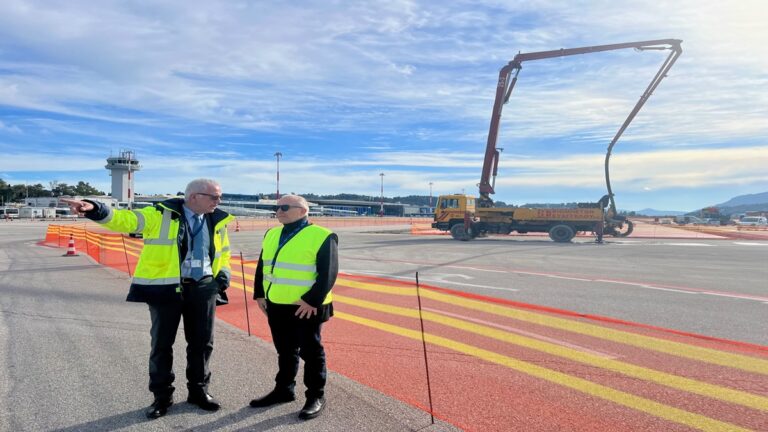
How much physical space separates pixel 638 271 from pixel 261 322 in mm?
10521

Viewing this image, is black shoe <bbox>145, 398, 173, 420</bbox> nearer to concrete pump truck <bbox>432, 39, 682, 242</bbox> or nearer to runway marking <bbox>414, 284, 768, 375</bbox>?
runway marking <bbox>414, 284, 768, 375</bbox>

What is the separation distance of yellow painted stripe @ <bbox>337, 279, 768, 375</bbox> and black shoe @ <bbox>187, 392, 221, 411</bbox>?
4103mm

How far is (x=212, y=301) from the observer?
3.92 metres

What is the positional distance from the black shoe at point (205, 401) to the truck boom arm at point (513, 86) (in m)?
24.8

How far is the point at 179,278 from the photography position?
369cm

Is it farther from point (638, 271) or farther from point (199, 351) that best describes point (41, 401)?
point (638, 271)

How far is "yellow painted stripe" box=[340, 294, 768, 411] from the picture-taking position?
4066 mm

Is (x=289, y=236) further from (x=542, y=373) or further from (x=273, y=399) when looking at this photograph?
(x=542, y=373)

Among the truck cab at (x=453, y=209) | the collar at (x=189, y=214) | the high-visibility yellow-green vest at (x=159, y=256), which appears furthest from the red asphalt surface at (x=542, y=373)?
the truck cab at (x=453, y=209)

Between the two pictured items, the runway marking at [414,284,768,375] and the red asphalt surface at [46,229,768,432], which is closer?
the red asphalt surface at [46,229,768,432]

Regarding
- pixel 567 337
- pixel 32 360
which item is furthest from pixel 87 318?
pixel 567 337

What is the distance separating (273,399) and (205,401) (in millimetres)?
521

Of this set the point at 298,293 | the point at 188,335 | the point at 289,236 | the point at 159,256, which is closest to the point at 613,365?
the point at 298,293

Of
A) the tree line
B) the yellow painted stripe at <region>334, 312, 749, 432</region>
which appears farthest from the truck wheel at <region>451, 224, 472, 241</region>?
the tree line
